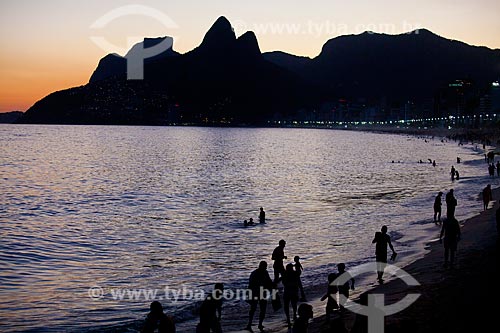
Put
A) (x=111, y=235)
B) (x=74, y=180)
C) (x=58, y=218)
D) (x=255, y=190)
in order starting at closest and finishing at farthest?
(x=111, y=235)
(x=58, y=218)
(x=255, y=190)
(x=74, y=180)

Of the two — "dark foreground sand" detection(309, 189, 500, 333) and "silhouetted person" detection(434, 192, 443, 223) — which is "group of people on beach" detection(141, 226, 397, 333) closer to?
"dark foreground sand" detection(309, 189, 500, 333)

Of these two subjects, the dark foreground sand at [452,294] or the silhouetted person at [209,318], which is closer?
the silhouetted person at [209,318]

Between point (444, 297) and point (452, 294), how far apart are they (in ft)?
0.91

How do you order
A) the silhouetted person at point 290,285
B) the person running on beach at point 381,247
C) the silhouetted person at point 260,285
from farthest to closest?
the person running on beach at point 381,247
the silhouetted person at point 290,285
the silhouetted person at point 260,285

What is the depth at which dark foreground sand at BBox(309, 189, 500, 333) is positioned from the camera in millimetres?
10672

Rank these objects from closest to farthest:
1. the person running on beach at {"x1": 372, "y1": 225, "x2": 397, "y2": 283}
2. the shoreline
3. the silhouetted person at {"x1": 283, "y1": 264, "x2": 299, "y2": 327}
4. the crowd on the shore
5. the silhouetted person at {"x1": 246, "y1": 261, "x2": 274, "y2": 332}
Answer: the crowd on the shore, the shoreline, the silhouetted person at {"x1": 246, "y1": 261, "x2": 274, "y2": 332}, the silhouetted person at {"x1": 283, "y1": 264, "x2": 299, "y2": 327}, the person running on beach at {"x1": 372, "y1": 225, "x2": 397, "y2": 283}

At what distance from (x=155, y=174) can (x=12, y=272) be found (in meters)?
49.0

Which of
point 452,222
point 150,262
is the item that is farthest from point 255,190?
point 452,222

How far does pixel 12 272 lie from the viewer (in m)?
20.3

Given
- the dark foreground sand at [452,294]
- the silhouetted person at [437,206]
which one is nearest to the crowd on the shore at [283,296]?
the dark foreground sand at [452,294]

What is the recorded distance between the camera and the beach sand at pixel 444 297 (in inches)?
423

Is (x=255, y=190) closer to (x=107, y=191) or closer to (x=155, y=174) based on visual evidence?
(x=107, y=191)

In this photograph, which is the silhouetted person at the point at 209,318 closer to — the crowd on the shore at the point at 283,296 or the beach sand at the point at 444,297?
the crowd on the shore at the point at 283,296

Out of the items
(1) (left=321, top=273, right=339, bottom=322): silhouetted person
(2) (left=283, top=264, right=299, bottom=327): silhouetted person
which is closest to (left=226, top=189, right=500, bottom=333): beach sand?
(1) (left=321, top=273, right=339, bottom=322): silhouetted person
